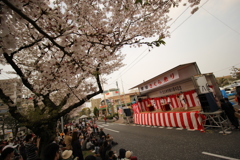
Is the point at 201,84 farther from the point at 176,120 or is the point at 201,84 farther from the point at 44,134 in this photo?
the point at 44,134

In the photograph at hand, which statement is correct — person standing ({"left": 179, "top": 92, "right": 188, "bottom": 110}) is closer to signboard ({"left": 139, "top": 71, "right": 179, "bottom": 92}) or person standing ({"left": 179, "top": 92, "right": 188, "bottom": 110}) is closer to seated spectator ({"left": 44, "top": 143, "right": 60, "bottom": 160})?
signboard ({"left": 139, "top": 71, "right": 179, "bottom": 92})

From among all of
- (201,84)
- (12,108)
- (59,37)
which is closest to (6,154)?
(12,108)

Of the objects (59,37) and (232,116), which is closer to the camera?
(59,37)

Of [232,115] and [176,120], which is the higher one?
[232,115]

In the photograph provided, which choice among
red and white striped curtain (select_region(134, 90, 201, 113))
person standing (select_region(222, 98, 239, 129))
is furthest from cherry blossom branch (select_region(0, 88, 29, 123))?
red and white striped curtain (select_region(134, 90, 201, 113))

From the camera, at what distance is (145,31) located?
5168mm

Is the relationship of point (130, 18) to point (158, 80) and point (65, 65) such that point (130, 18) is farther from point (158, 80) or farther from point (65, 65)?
point (158, 80)

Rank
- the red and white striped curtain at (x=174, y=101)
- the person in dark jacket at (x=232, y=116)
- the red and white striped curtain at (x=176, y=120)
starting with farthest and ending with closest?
the red and white striped curtain at (x=174, y=101)
the red and white striped curtain at (x=176, y=120)
the person in dark jacket at (x=232, y=116)

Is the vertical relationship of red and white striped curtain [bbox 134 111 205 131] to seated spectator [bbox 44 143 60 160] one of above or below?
below

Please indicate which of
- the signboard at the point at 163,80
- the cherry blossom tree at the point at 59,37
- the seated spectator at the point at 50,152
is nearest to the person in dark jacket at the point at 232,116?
the signboard at the point at 163,80

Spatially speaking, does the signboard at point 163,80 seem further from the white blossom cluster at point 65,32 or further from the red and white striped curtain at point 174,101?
the white blossom cluster at point 65,32

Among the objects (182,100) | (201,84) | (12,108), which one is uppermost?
(201,84)

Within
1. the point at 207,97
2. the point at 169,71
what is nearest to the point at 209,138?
the point at 207,97

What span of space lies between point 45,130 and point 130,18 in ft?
18.7
